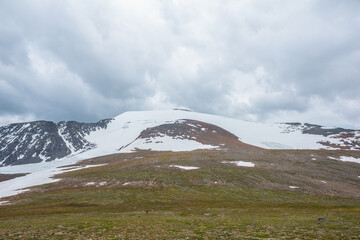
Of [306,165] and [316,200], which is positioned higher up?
[306,165]

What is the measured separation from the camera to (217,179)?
8281 centimetres

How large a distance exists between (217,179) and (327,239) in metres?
67.3

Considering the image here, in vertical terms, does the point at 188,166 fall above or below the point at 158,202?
above

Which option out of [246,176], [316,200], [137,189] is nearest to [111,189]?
[137,189]

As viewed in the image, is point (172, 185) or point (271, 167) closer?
point (172, 185)

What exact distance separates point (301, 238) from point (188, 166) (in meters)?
85.4

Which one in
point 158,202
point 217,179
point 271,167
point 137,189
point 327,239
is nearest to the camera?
point 327,239

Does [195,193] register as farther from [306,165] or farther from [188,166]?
[306,165]

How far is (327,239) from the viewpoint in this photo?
666 inches

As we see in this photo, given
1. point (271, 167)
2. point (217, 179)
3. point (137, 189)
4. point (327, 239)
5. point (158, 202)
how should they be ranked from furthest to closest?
point (271, 167), point (217, 179), point (137, 189), point (158, 202), point (327, 239)

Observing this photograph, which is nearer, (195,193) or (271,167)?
(195,193)

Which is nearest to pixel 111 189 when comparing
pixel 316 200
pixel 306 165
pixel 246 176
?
pixel 246 176

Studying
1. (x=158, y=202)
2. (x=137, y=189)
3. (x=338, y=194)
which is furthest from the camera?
(x=137, y=189)

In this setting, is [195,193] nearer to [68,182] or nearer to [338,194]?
[338,194]
